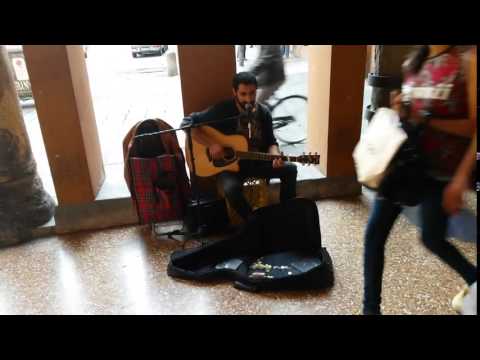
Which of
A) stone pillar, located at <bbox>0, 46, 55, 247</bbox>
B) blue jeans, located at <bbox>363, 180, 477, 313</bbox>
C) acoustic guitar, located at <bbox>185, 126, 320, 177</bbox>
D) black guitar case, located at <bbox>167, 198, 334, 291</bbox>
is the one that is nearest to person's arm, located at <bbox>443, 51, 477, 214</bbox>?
blue jeans, located at <bbox>363, 180, 477, 313</bbox>

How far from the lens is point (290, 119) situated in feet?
15.4

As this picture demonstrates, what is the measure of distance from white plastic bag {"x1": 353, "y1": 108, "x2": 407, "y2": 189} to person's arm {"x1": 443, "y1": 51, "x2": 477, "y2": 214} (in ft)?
0.64

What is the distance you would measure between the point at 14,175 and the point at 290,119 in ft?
9.77

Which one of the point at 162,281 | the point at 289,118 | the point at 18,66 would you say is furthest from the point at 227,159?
the point at 18,66

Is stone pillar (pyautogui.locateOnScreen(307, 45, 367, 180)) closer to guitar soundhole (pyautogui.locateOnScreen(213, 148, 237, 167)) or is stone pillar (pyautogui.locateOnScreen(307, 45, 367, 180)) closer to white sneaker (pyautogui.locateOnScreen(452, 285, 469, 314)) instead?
guitar soundhole (pyautogui.locateOnScreen(213, 148, 237, 167))

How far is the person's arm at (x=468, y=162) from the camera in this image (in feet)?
3.24

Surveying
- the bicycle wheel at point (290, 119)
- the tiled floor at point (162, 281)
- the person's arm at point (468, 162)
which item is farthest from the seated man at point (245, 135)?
the bicycle wheel at point (290, 119)

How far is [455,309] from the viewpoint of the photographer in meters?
1.92

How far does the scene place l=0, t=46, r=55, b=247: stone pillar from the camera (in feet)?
9.06

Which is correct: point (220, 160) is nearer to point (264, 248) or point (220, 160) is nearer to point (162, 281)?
point (264, 248)

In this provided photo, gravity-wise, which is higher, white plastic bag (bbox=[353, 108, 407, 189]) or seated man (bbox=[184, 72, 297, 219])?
white plastic bag (bbox=[353, 108, 407, 189])
